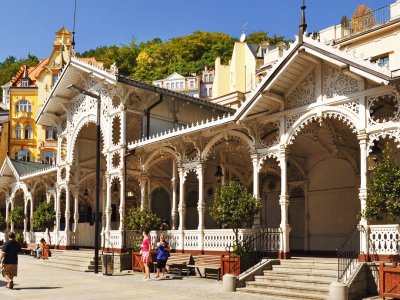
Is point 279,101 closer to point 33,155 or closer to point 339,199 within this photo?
point 339,199

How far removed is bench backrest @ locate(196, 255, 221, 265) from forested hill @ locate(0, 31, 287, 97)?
84.9 m

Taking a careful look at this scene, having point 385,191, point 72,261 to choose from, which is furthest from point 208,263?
point 72,261

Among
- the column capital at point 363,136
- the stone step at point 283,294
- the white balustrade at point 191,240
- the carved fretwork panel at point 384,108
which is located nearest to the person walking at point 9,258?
the stone step at point 283,294

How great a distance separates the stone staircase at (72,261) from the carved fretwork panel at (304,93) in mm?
11676

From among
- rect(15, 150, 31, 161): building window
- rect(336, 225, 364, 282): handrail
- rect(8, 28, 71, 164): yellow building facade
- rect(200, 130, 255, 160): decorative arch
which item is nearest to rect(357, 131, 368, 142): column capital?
rect(336, 225, 364, 282): handrail

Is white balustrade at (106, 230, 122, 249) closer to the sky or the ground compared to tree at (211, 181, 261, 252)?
closer to the ground

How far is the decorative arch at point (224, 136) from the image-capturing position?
20.8 m

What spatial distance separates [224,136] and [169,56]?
91900 mm

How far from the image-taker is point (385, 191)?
14961 millimetres

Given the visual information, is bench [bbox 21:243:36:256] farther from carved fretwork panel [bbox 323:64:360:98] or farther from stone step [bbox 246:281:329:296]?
carved fretwork panel [bbox 323:64:360:98]

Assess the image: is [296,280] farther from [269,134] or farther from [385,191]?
[269,134]

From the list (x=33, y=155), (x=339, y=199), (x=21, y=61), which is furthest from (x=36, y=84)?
(x=339, y=199)

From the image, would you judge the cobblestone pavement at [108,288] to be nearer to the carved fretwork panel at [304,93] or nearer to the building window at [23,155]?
the carved fretwork panel at [304,93]

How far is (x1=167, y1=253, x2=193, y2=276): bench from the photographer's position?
2177 cm
